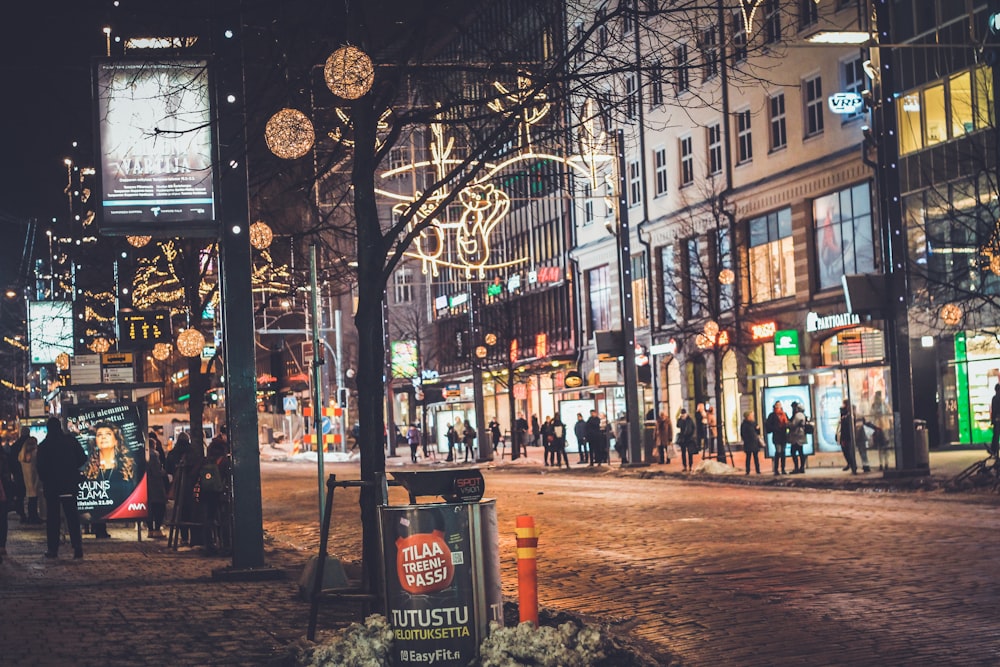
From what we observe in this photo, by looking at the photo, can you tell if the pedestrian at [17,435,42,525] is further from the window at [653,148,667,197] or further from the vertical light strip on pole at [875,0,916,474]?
the window at [653,148,667,197]

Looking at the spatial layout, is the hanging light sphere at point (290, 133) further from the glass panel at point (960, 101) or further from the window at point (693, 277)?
the window at point (693, 277)

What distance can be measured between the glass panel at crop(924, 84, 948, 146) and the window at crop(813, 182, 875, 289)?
3.20 meters

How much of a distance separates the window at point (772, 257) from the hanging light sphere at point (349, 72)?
36298 mm

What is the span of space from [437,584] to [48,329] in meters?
52.7

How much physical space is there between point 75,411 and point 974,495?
15744mm

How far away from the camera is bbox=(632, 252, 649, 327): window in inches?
2330

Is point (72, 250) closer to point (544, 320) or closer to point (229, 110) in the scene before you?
point (229, 110)

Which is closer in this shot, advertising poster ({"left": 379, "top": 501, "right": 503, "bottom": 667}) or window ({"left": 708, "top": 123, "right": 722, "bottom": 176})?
advertising poster ({"left": 379, "top": 501, "right": 503, "bottom": 667})

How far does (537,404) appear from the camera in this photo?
76500 mm

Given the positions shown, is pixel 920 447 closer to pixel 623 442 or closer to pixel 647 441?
pixel 647 441

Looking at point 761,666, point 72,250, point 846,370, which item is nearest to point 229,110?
point 761,666

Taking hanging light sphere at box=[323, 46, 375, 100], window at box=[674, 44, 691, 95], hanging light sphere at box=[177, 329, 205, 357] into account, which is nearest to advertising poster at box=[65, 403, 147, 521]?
hanging light sphere at box=[177, 329, 205, 357]

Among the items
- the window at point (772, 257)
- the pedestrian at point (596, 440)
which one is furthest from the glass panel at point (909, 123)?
the pedestrian at point (596, 440)

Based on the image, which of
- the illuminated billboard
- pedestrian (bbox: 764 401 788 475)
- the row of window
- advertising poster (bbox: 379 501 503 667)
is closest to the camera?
advertising poster (bbox: 379 501 503 667)
